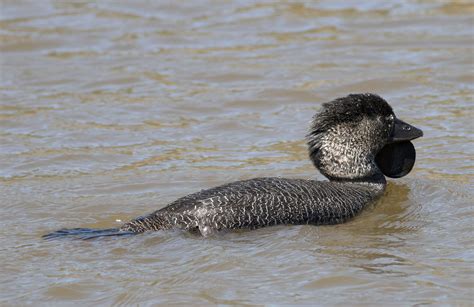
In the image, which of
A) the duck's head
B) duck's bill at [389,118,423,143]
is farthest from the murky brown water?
duck's bill at [389,118,423,143]

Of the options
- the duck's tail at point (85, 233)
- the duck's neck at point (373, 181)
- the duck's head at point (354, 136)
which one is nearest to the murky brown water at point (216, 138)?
the duck's tail at point (85, 233)

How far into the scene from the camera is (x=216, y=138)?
517 inches

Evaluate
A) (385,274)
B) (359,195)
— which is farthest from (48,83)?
(385,274)

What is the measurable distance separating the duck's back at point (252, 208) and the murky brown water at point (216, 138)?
113mm

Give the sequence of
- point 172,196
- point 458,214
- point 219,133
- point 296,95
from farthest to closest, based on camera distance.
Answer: point 296,95 → point 219,133 → point 172,196 → point 458,214

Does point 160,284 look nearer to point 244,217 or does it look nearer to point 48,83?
point 244,217

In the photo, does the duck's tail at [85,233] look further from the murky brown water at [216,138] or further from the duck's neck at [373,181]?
the duck's neck at [373,181]

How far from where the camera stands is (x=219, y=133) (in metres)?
13.3

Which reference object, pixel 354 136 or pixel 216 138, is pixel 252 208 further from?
pixel 216 138

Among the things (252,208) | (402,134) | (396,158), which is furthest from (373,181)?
(252,208)

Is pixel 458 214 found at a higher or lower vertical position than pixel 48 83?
lower

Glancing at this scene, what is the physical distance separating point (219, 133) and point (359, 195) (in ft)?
10.8

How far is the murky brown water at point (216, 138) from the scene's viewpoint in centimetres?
877

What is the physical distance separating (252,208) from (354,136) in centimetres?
157
